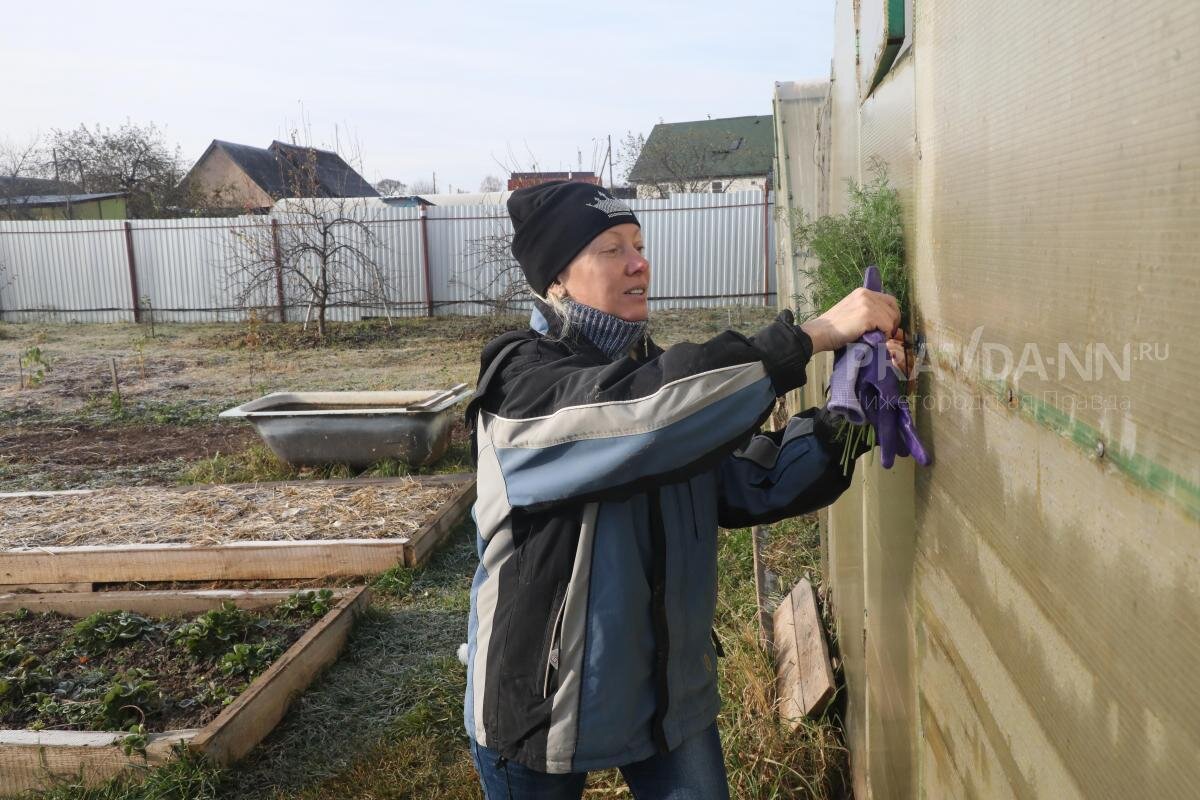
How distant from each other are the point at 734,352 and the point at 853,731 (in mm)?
1916

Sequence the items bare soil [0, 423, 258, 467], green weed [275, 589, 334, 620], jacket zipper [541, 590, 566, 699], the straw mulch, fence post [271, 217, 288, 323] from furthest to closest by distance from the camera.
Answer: fence post [271, 217, 288, 323] < bare soil [0, 423, 258, 467] < the straw mulch < green weed [275, 589, 334, 620] < jacket zipper [541, 590, 566, 699]

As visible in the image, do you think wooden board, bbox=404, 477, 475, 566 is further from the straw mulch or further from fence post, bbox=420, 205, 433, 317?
fence post, bbox=420, 205, 433, 317

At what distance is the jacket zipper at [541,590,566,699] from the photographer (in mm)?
1740

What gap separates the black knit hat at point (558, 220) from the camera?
78.0 inches

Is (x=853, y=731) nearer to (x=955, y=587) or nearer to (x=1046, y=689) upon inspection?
(x=955, y=587)

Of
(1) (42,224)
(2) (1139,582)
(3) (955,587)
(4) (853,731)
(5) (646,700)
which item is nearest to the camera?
(2) (1139,582)

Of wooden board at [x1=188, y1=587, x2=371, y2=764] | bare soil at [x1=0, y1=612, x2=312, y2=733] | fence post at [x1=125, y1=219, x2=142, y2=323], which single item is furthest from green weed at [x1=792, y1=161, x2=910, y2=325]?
fence post at [x1=125, y1=219, x2=142, y2=323]

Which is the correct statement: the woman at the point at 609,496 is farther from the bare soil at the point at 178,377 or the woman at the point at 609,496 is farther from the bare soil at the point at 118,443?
the bare soil at the point at 118,443

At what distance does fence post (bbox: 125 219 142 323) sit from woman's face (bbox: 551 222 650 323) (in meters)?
20.2

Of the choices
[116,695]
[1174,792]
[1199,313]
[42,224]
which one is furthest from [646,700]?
[42,224]

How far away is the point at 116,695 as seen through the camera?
3496mm

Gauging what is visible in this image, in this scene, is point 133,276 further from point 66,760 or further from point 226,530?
point 66,760

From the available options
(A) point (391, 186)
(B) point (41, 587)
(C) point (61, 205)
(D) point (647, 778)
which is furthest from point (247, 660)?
(A) point (391, 186)

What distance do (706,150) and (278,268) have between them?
24.1 metres
